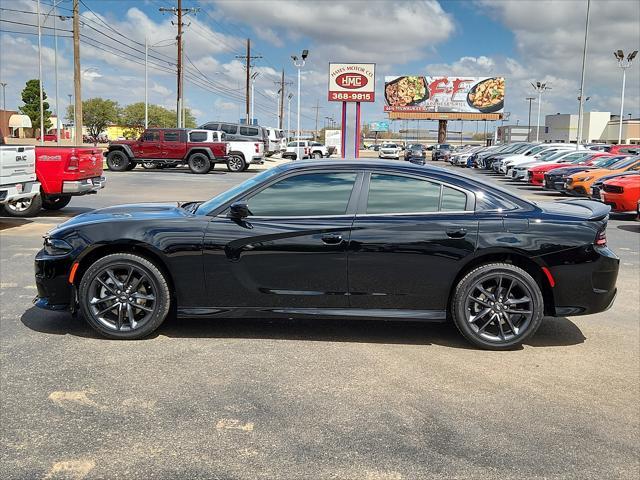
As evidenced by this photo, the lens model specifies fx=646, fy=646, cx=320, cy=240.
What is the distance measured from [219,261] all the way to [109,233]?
91 centimetres

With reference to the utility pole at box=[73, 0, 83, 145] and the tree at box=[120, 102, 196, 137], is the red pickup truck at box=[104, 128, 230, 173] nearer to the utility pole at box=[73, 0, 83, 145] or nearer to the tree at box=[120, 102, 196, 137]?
the utility pole at box=[73, 0, 83, 145]

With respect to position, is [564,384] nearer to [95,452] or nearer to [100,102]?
[95,452]

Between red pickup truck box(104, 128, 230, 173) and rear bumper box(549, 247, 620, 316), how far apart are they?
26524mm

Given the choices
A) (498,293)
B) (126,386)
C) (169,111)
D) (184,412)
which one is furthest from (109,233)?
(169,111)

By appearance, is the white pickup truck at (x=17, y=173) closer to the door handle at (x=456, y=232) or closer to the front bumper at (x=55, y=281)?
the front bumper at (x=55, y=281)

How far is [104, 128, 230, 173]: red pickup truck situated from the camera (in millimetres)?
30375

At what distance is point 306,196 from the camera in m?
5.21

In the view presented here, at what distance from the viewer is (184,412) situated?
3871 millimetres

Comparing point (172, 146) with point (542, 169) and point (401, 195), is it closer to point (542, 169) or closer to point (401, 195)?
point (542, 169)

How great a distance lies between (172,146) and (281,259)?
1046 inches

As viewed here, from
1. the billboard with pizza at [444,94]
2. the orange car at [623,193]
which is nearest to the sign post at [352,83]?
the orange car at [623,193]

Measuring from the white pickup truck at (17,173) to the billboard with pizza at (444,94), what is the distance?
74.3 m

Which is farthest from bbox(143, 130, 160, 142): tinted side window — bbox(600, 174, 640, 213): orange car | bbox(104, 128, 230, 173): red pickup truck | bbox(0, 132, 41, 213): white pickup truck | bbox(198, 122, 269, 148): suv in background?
bbox(600, 174, 640, 213): orange car

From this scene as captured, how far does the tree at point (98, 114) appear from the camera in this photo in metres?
100
